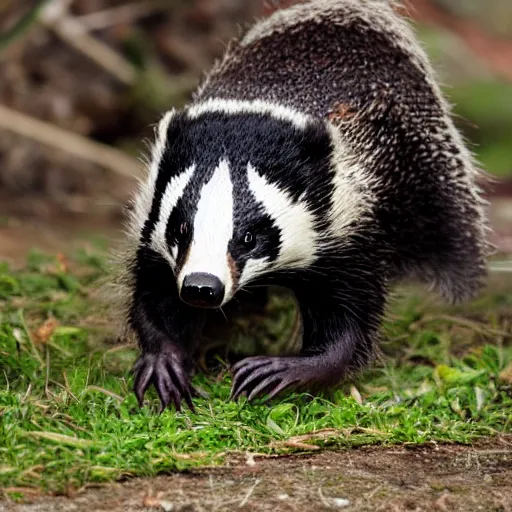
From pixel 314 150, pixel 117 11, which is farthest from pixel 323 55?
pixel 117 11

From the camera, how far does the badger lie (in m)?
4.91

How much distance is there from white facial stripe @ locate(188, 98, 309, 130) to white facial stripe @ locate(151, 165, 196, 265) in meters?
0.46

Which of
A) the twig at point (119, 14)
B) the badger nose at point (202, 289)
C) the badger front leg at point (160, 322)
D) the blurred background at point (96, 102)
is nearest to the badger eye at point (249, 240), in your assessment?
the badger nose at point (202, 289)

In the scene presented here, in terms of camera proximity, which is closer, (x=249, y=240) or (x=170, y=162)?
(x=249, y=240)

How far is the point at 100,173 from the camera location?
11.7 m

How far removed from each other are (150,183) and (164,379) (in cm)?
104

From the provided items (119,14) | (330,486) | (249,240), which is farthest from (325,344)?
(119,14)

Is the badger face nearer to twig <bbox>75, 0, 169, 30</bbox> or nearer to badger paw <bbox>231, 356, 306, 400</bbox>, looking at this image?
badger paw <bbox>231, 356, 306, 400</bbox>

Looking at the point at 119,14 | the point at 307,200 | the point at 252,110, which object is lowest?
the point at 307,200

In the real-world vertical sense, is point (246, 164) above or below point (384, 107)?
below

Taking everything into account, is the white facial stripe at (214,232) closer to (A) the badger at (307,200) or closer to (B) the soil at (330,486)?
(A) the badger at (307,200)

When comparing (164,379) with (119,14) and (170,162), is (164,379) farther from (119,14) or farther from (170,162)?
(119,14)

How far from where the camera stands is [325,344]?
5.43 meters

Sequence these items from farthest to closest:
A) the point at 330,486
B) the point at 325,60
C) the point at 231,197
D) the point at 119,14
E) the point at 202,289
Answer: the point at 119,14, the point at 325,60, the point at 231,197, the point at 202,289, the point at 330,486
